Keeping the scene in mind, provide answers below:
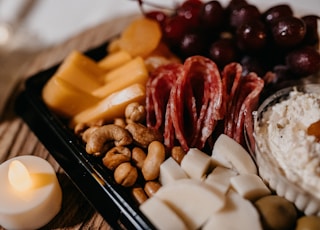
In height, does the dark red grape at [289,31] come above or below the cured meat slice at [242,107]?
above

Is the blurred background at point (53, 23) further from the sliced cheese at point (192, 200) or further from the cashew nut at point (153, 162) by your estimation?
the sliced cheese at point (192, 200)

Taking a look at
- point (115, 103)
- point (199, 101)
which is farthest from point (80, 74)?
point (199, 101)

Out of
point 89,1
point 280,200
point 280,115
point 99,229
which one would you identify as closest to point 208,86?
point 280,115

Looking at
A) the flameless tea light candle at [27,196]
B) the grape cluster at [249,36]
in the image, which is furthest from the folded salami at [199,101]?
Result: the flameless tea light candle at [27,196]

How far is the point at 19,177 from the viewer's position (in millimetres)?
983

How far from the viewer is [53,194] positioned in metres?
1.01

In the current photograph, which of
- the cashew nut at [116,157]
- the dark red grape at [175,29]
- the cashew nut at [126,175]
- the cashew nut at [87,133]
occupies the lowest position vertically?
the cashew nut at [126,175]

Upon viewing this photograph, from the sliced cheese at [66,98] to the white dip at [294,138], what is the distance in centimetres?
53

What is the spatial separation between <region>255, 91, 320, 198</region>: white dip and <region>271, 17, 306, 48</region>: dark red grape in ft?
0.57

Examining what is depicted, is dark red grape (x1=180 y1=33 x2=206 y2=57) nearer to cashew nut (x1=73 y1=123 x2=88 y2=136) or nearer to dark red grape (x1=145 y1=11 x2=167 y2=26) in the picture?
dark red grape (x1=145 y1=11 x2=167 y2=26)

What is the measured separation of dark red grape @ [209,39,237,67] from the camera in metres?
1.25

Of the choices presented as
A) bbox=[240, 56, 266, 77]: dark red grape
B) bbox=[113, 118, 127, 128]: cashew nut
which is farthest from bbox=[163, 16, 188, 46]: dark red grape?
bbox=[113, 118, 127, 128]: cashew nut

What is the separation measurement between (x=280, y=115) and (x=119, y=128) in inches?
16.6

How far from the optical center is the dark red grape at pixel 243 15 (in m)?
1.26
